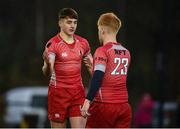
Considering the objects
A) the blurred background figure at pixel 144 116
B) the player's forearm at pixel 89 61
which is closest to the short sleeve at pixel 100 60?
the player's forearm at pixel 89 61

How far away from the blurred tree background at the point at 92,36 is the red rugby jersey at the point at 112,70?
38.3ft

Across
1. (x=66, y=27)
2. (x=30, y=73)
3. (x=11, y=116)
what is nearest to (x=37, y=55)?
(x=30, y=73)

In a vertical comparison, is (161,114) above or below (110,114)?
below

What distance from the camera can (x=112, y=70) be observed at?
301 inches

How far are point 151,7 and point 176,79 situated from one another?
354 cm

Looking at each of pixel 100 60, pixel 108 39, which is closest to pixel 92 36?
pixel 108 39

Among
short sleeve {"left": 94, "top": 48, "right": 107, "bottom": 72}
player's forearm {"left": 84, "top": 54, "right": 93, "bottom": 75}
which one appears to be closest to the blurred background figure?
player's forearm {"left": 84, "top": 54, "right": 93, "bottom": 75}

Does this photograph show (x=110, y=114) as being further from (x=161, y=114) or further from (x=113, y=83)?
(x=161, y=114)

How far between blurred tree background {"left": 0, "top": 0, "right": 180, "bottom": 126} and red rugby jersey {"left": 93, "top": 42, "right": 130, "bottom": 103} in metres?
11.7

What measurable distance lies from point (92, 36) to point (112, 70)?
1537 cm

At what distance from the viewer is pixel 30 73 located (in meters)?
39.8

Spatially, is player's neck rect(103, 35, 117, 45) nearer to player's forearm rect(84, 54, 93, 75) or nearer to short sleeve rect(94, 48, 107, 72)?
short sleeve rect(94, 48, 107, 72)

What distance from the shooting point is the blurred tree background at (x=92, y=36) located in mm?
27297

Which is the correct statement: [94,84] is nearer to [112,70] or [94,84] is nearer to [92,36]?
[112,70]
